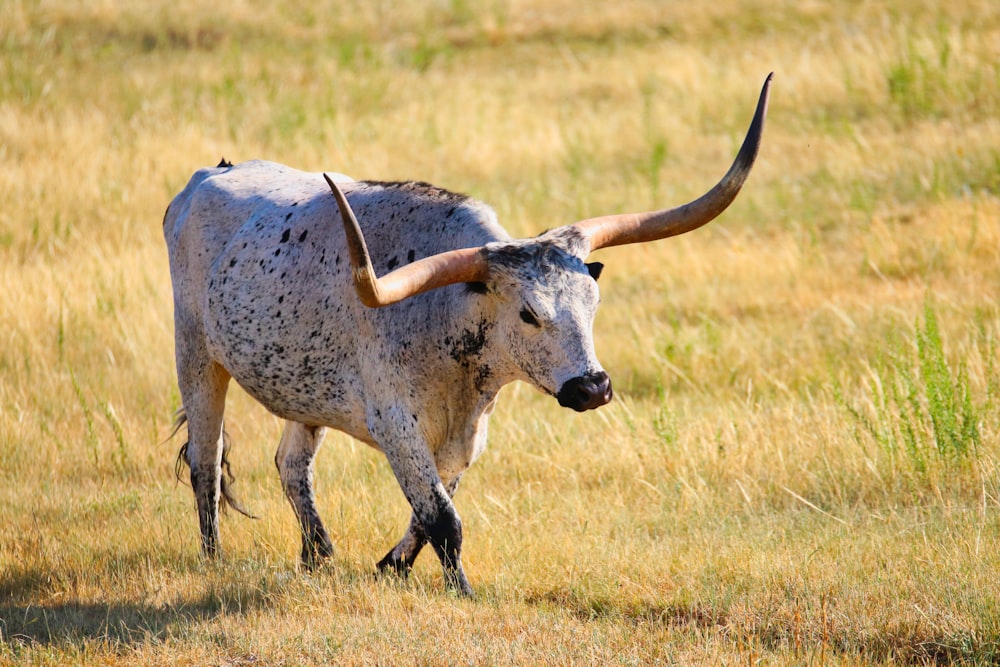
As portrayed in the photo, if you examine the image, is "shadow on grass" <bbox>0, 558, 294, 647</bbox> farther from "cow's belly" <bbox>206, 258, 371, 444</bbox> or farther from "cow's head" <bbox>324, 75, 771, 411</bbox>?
"cow's head" <bbox>324, 75, 771, 411</bbox>

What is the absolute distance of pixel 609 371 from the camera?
917 cm

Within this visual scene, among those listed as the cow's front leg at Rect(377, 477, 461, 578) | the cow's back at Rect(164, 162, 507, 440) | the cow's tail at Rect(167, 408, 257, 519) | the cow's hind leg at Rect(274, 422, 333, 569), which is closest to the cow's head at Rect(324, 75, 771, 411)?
the cow's back at Rect(164, 162, 507, 440)

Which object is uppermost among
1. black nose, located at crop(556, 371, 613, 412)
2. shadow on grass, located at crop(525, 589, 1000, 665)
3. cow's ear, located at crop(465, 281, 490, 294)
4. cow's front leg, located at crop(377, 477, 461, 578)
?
cow's ear, located at crop(465, 281, 490, 294)

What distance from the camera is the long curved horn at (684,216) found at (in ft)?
17.4

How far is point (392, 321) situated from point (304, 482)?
1333 millimetres

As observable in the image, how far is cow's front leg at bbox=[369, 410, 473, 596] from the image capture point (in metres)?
5.27

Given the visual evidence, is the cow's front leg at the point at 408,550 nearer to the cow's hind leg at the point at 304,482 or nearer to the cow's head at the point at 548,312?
the cow's hind leg at the point at 304,482

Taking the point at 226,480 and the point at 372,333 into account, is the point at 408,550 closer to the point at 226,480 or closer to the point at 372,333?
the point at 372,333

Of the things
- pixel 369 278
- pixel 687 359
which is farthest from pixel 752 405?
pixel 369 278

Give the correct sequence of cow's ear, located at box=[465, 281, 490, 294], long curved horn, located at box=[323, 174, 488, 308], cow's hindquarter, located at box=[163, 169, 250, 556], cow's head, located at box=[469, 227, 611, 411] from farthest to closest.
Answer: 1. cow's hindquarter, located at box=[163, 169, 250, 556]
2. cow's ear, located at box=[465, 281, 490, 294]
3. cow's head, located at box=[469, 227, 611, 411]
4. long curved horn, located at box=[323, 174, 488, 308]

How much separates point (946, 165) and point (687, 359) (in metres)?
5.57

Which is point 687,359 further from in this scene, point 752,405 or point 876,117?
point 876,117

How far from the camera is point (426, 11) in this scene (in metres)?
23.6

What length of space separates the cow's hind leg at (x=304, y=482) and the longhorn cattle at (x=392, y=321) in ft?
0.03
